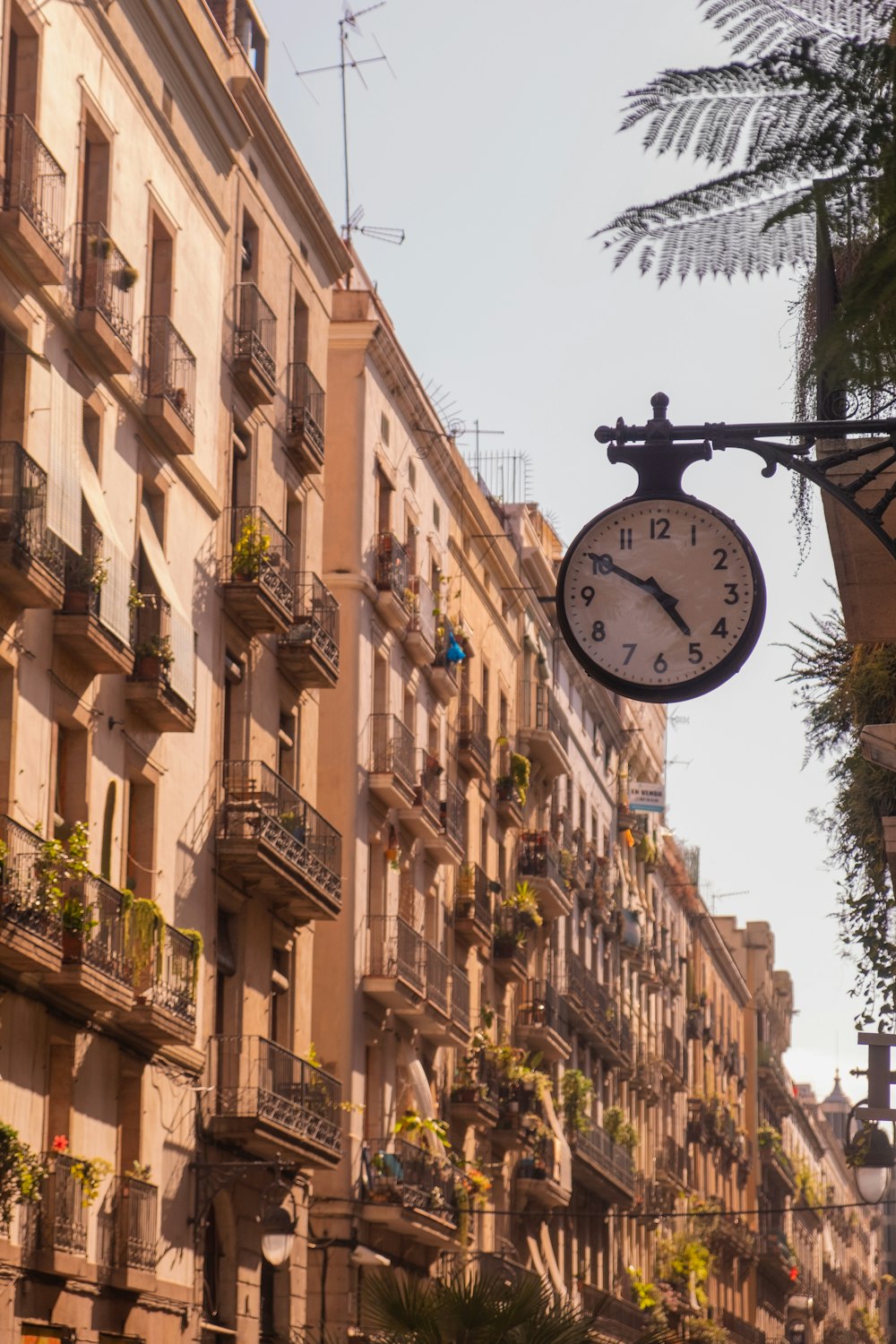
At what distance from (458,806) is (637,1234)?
25.4 m

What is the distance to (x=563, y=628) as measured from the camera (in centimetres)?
845

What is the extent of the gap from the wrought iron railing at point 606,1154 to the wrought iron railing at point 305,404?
23877mm

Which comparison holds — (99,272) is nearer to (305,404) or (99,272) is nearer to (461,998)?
(305,404)

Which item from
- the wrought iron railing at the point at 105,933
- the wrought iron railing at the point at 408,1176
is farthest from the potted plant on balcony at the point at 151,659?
the wrought iron railing at the point at 408,1176

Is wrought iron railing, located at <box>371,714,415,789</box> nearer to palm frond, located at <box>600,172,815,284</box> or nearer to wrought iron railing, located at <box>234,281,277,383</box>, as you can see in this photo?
wrought iron railing, located at <box>234,281,277,383</box>

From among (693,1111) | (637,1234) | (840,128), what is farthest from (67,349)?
(693,1111)

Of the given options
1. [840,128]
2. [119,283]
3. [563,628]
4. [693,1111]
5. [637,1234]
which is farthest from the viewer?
[693,1111]

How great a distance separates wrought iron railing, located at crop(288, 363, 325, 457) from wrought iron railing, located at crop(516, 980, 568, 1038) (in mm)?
19140

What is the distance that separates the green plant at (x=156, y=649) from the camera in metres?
24.5

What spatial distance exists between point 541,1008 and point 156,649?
2613 cm

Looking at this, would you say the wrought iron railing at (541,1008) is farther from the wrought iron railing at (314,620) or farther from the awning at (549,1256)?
the wrought iron railing at (314,620)

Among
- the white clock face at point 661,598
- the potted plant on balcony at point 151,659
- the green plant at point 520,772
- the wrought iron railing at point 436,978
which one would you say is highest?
the green plant at point 520,772

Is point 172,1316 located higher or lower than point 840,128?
lower

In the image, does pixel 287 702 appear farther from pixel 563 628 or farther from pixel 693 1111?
pixel 693 1111
